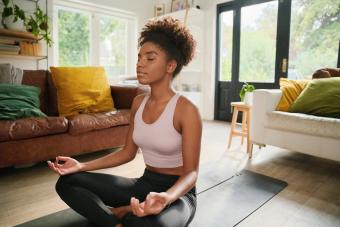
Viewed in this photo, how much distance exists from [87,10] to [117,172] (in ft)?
11.3

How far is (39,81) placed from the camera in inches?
105

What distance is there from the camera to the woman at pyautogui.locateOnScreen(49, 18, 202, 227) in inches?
36.7

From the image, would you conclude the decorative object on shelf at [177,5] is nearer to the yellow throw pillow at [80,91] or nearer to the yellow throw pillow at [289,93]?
the yellow throw pillow at [80,91]

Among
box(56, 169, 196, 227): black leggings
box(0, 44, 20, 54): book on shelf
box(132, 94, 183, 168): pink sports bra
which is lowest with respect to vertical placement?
box(56, 169, 196, 227): black leggings

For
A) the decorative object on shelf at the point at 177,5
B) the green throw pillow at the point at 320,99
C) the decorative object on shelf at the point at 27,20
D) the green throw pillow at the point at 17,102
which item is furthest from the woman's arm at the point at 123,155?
the decorative object on shelf at the point at 177,5

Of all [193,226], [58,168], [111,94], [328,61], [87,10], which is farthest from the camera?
[87,10]

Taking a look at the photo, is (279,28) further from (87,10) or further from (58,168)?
(58,168)

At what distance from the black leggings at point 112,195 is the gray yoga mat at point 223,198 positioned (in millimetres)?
392

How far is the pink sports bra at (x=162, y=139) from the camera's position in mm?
990

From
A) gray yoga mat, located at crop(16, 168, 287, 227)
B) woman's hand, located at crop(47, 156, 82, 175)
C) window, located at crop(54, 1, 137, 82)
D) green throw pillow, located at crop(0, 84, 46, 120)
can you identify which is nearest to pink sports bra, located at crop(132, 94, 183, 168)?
woman's hand, located at crop(47, 156, 82, 175)

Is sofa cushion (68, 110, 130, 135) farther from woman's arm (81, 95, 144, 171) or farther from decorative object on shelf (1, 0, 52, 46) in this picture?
decorative object on shelf (1, 0, 52, 46)

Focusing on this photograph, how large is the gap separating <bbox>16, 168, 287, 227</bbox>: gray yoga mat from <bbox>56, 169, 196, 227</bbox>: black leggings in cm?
39

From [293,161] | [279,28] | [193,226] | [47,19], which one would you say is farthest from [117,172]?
[279,28]

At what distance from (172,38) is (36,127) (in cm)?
142
